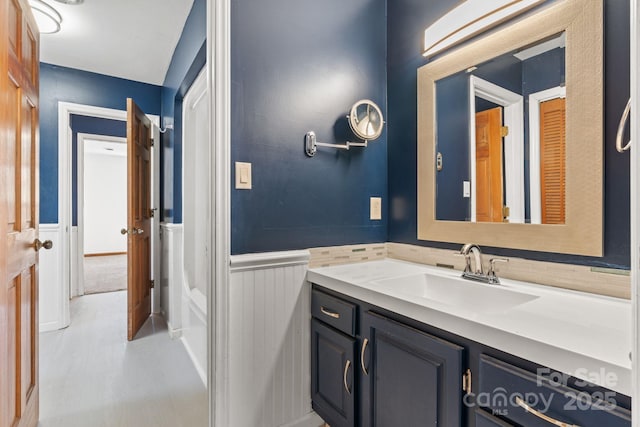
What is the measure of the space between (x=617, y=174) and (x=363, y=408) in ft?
4.03

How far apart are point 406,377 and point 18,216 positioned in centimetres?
165

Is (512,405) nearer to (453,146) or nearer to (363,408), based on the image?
(363,408)

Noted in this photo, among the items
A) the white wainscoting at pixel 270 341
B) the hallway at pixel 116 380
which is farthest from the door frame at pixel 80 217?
the white wainscoting at pixel 270 341

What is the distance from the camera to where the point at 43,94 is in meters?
2.98

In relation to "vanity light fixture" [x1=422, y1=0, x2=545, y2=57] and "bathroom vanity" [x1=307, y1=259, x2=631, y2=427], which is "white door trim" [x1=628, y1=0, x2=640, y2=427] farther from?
"vanity light fixture" [x1=422, y1=0, x2=545, y2=57]

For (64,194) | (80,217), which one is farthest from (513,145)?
(80,217)

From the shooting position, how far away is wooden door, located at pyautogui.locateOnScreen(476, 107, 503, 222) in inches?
55.1

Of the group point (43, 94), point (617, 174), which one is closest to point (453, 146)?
point (617, 174)

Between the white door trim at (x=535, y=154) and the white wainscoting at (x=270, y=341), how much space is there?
100 cm

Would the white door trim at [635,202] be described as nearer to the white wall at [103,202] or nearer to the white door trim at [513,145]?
the white door trim at [513,145]

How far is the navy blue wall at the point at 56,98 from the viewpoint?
295 centimetres

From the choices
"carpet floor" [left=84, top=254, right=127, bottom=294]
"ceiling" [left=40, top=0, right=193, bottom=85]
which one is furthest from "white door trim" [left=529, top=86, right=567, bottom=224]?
"carpet floor" [left=84, top=254, right=127, bottom=294]

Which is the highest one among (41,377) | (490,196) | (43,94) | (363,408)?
(43,94)

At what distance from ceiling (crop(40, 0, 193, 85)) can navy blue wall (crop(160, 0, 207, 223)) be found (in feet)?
0.33
